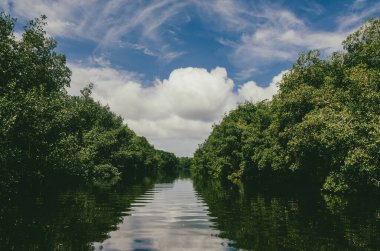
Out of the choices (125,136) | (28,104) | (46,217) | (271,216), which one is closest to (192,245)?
(271,216)

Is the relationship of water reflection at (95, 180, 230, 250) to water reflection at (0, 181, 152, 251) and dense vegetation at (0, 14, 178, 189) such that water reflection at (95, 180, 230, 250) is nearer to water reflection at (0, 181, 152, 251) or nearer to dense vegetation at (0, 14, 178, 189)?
water reflection at (0, 181, 152, 251)

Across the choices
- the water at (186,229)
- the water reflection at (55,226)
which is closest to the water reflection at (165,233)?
the water at (186,229)

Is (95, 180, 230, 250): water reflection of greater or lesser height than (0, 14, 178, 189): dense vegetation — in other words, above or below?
below

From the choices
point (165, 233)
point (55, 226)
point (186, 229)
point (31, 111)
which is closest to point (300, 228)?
point (186, 229)

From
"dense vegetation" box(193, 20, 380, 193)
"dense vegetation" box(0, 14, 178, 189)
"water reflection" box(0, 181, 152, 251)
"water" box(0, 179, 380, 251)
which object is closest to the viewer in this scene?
"water reflection" box(0, 181, 152, 251)

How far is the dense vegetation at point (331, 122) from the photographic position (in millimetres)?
31500

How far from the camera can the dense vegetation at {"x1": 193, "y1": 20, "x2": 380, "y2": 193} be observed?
3150 cm

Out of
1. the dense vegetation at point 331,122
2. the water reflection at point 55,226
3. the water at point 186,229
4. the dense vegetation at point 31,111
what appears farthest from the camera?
the dense vegetation at point 331,122

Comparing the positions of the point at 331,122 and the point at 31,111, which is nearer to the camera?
the point at 31,111

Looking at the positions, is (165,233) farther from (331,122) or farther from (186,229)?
(331,122)

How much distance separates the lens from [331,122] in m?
34.1

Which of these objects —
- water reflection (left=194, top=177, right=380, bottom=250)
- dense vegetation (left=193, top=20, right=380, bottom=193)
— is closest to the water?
water reflection (left=194, top=177, right=380, bottom=250)

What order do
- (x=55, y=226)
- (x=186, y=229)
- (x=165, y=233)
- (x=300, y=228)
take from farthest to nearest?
(x=186, y=229)
(x=300, y=228)
(x=55, y=226)
(x=165, y=233)

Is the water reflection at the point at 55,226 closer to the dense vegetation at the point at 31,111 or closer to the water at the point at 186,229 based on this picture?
the water at the point at 186,229
